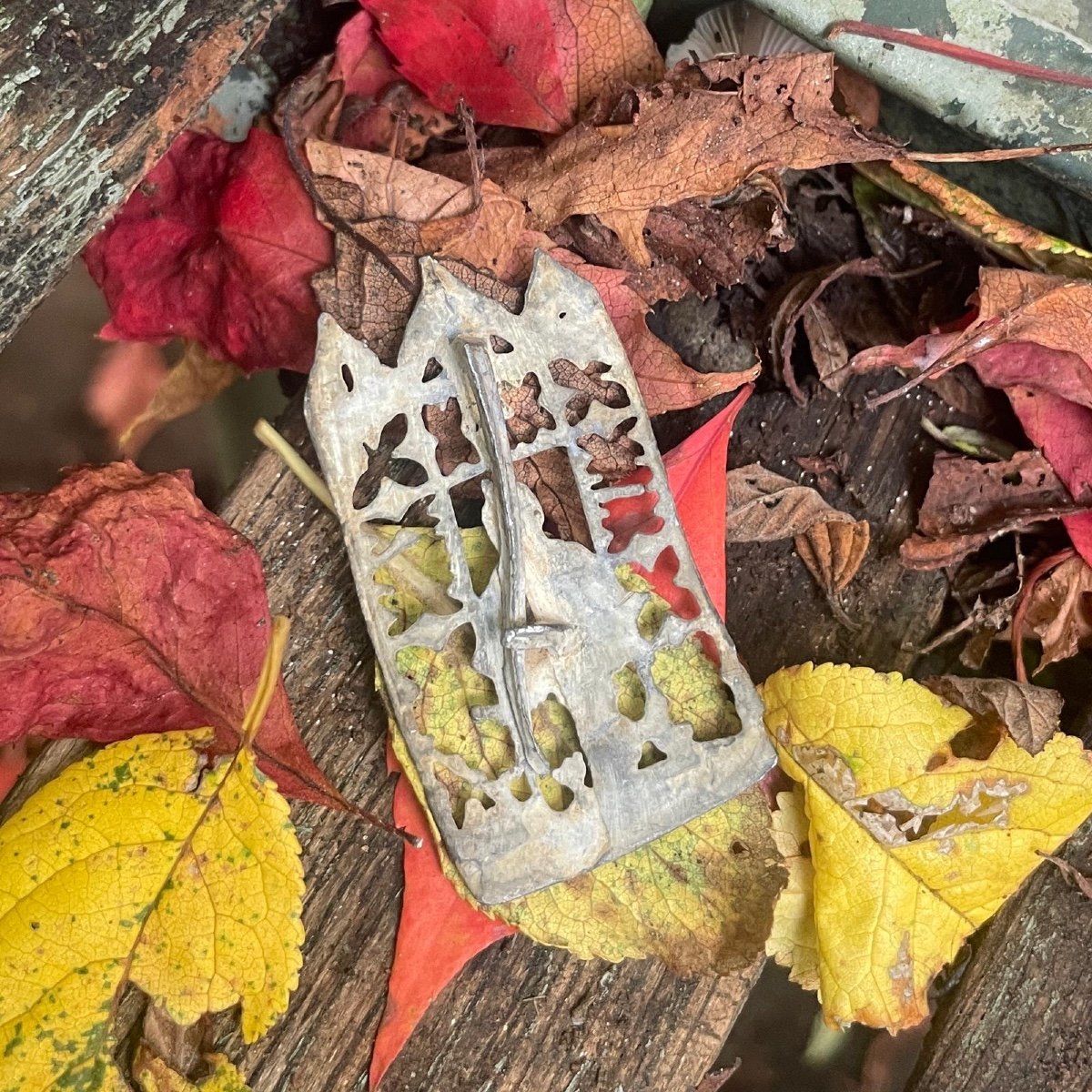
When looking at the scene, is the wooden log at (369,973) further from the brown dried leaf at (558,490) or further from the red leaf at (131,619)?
the brown dried leaf at (558,490)

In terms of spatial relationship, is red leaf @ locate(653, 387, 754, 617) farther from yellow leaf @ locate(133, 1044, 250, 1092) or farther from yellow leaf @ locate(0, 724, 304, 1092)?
→ yellow leaf @ locate(133, 1044, 250, 1092)

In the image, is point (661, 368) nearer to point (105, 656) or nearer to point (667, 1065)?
point (105, 656)

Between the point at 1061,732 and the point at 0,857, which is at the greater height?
the point at 0,857

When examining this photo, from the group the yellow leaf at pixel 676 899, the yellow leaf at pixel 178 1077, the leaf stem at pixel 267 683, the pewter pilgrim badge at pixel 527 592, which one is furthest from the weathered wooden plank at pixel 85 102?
the yellow leaf at pixel 178 1077

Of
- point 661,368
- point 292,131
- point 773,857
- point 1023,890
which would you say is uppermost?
point 292,131

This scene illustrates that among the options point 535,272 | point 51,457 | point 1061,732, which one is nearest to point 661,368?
point 535,272

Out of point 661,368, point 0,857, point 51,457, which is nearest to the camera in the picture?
point 0,857
